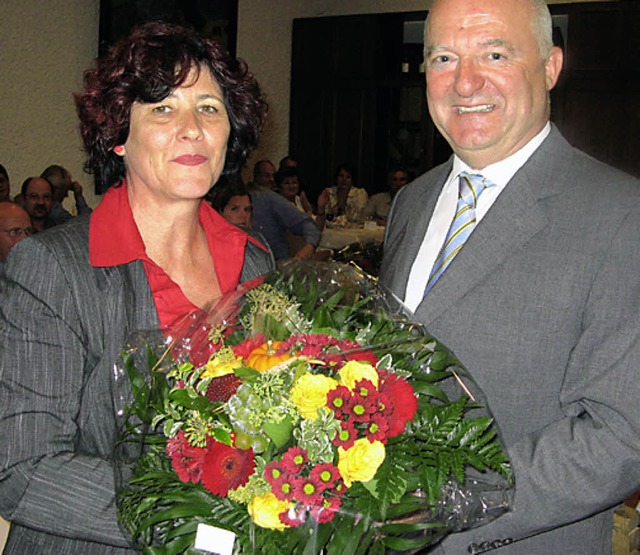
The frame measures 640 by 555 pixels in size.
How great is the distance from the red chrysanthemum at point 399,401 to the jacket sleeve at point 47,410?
591 mm

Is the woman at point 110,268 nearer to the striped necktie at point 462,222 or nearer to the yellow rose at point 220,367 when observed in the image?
the yellow rose at point 220,367

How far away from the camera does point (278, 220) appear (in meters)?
7.17

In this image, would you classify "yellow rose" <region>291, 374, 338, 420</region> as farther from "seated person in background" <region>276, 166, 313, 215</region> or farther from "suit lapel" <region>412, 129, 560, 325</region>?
"seated person in background" <region>276, 166, 313, 215</region>

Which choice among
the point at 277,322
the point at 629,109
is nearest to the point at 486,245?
the point at 277,322

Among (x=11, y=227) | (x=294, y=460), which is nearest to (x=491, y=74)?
(x=294, y=460)

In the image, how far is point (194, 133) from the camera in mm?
1821

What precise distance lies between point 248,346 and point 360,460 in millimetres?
281

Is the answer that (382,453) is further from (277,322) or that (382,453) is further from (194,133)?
(194,133)

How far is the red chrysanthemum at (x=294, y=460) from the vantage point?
41.6 inches

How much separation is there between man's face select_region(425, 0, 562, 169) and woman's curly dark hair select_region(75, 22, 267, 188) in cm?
50

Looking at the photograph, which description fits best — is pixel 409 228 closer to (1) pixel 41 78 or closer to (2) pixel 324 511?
(2) pixel 324 511

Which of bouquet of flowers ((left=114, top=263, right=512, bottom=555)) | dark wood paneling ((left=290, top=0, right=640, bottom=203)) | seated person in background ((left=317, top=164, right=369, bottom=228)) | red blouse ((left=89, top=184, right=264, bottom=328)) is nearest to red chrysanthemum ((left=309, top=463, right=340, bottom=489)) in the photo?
bouquet of flowers ((left=114, top=263, right=512, bottom=555))

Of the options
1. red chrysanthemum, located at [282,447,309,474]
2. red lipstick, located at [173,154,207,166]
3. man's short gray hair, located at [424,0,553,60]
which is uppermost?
man's short gray hair, located at [424,0,553,60]

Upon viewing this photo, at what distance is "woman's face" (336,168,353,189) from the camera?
11.0 meters
